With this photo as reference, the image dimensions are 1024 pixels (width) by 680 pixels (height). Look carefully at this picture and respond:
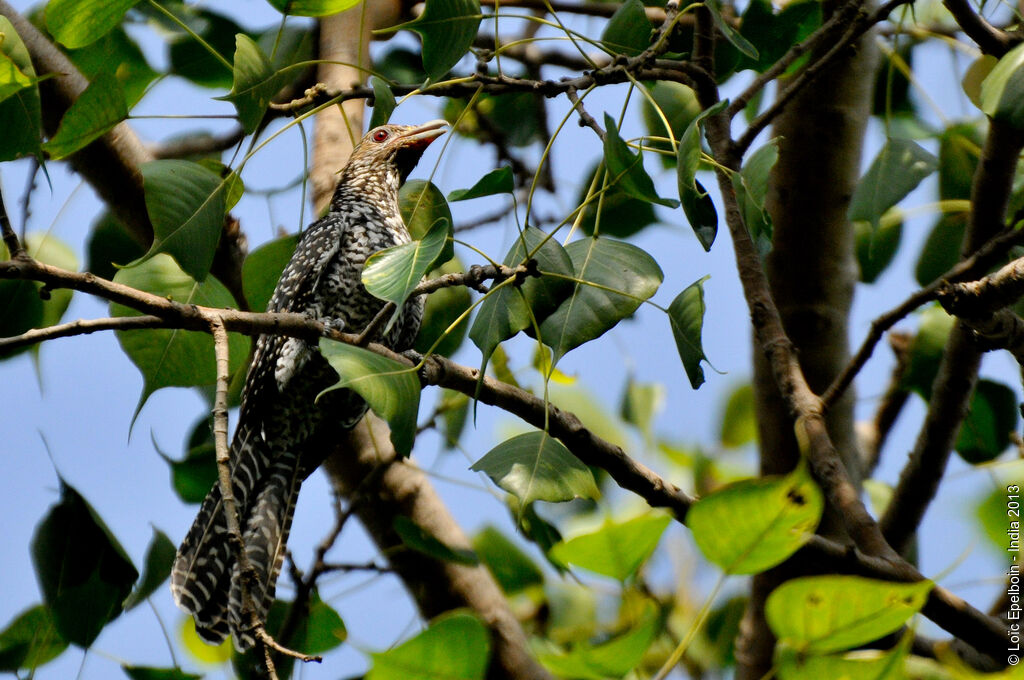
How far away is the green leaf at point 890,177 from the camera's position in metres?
2.06

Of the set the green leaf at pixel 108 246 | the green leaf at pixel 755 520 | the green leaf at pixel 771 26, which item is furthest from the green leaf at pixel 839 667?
the green leaf at pixel 108 246

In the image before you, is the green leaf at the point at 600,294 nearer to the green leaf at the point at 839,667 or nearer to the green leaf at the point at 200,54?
the green leaf at the point at 839,667

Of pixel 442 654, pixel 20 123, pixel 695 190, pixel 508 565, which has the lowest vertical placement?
pixel 508 565

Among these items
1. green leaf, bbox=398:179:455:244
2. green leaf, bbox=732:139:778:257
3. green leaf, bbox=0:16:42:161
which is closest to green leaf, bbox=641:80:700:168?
green leaf, bbox=398:179:455:244

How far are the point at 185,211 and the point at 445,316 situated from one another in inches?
49.6

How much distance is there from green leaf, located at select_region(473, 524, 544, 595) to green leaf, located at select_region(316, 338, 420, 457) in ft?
6.14

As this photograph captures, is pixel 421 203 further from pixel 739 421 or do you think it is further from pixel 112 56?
pixel 739 421

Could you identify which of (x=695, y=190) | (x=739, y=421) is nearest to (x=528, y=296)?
(x=695, y=190)

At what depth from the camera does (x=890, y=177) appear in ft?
6.88

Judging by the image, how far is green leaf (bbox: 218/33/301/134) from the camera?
155cm

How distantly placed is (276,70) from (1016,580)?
215 cm

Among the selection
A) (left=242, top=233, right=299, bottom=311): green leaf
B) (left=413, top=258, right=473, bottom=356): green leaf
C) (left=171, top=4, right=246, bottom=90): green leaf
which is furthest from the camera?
(left=171, top=4, right=246, bottom=90): green leaf

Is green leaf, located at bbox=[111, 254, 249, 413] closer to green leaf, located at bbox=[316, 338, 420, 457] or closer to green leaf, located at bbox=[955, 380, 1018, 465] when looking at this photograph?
green leaf, located at bbox=[316, 338, 420, 457]

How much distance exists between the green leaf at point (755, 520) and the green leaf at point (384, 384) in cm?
58
